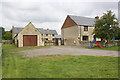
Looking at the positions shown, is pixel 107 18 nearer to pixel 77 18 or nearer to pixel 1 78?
pixel 77 18

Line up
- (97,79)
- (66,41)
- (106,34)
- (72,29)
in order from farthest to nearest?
(66,41)
(72,29)
(106,34)
(97,79)

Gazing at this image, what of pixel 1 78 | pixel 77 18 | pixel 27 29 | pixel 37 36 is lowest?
pixel 1 78

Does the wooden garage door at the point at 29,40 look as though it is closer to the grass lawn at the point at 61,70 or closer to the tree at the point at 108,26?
the tree at the point at 108,26

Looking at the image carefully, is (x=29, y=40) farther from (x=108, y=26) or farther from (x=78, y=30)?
(x=108, y=26)

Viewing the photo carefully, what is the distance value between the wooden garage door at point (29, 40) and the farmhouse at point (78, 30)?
10098 millimetres

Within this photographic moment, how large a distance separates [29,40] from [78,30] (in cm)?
1273

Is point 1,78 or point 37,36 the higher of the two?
point 37,36

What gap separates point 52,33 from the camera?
199 feet

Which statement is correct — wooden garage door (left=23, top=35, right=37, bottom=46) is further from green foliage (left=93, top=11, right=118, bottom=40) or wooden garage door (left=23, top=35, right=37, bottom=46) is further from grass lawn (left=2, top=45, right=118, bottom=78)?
grass lawn (left=2, top=45, right=118, bottom=78)

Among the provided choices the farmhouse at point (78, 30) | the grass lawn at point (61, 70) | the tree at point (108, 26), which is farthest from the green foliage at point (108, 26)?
the grass lawn at point (61, 70)

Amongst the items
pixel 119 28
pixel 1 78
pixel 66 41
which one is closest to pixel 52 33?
pixel 66 41

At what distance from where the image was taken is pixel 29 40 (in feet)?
84.8

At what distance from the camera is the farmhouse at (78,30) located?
2845 centimetres

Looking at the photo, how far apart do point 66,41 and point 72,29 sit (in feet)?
14.7
